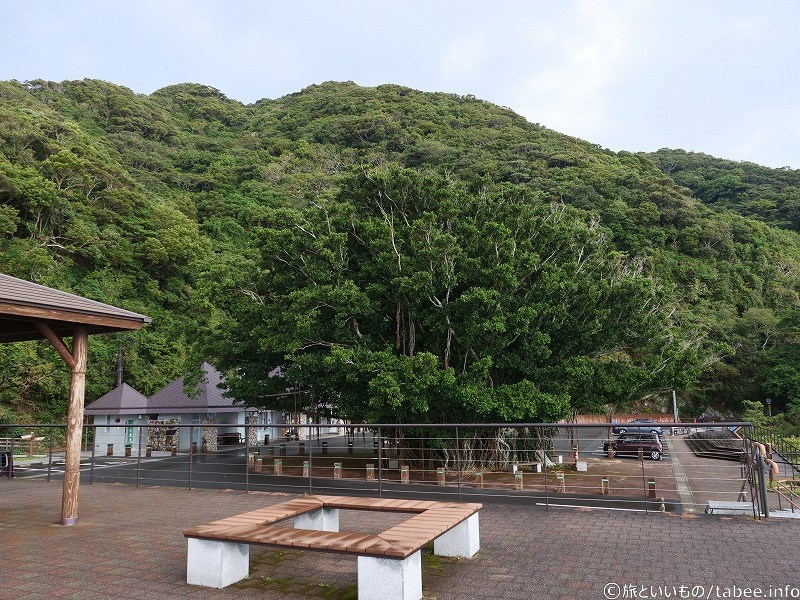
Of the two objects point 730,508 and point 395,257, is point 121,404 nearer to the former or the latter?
point 395,257

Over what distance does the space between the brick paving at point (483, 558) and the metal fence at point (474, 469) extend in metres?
0.90

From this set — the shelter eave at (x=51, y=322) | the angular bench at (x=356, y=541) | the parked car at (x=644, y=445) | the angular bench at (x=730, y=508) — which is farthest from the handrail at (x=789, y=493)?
the shelter eave at (x=51, y=322)

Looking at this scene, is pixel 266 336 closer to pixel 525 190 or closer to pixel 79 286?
pixel 525 190

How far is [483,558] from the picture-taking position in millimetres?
5133

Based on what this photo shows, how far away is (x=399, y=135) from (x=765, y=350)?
48.3 meters

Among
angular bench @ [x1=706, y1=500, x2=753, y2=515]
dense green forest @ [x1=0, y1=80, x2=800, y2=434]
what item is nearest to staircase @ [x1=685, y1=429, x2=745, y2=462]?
dense green forest @ [x1=0, y1=80, x2=800, y2=434]

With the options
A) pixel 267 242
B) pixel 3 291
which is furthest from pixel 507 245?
pixel 3 291

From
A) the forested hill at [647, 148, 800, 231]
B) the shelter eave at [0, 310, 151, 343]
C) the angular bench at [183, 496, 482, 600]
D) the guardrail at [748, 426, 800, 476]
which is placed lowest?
the guardrail at [748, 426, 800, 476]

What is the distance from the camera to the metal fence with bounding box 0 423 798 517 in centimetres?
836

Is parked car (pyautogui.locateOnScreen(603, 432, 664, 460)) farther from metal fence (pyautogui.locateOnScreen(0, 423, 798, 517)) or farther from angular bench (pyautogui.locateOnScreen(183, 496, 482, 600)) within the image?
angular bench (pyautogui.locateOnScreen(183, 496, 482, 600))

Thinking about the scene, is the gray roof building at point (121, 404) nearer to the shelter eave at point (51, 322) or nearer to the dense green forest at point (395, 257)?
the dense green forest at point (395, 257)

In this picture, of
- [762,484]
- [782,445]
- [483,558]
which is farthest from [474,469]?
[782,445]

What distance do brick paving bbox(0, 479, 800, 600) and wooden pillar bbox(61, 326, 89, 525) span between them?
10.4 inches

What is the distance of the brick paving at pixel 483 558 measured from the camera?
4320 millimetres
